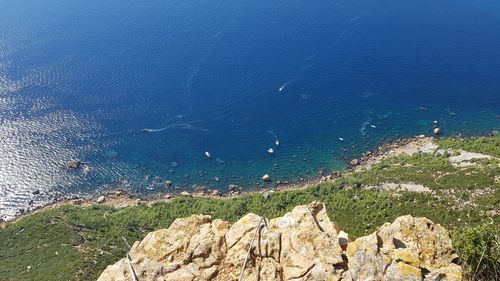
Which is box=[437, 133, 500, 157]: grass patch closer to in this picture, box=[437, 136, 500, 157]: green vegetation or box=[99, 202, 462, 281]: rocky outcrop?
box=[437, 136, 500, 157]: green vegetation

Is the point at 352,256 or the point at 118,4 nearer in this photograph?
the point at 352,256

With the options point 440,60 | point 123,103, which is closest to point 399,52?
point 440,60

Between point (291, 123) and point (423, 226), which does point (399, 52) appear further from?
point (423, 226)

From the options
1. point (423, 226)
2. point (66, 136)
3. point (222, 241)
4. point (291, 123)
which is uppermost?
point (222, 241)

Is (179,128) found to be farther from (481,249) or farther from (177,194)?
(481,249)

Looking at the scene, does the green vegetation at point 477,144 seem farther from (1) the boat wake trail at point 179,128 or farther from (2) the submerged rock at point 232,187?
(1) the boat wake trail at point 179,128

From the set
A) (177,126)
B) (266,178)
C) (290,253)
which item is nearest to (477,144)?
(266,178)

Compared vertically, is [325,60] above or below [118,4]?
below
